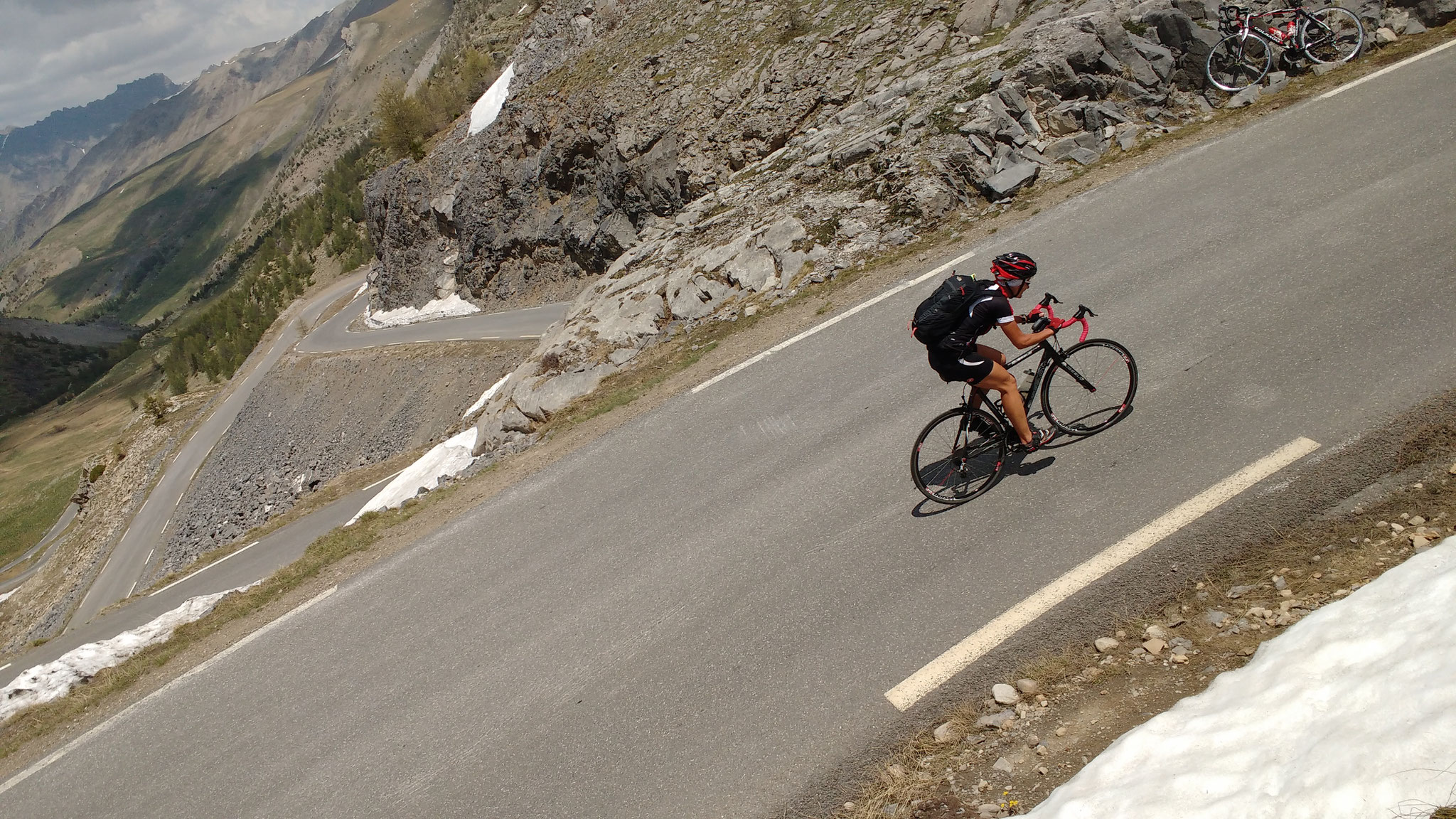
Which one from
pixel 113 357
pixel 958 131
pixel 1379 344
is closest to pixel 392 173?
pixel 958 131

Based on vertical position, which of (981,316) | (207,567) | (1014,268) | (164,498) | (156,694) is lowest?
(207,567)

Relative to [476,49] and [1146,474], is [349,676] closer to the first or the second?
[1146,474]

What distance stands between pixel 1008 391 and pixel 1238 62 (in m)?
12.1

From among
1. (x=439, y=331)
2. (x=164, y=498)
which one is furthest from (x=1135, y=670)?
(x=164, y=498)

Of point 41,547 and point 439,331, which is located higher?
point 41,547

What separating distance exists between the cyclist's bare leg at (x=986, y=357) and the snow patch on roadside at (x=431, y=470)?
461 inches

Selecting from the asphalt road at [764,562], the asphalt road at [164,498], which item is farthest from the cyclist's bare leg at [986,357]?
the asphalt road at [164,498]

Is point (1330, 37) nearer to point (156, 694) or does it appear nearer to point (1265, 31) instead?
point (1265, 31)

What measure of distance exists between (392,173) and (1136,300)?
188 ft

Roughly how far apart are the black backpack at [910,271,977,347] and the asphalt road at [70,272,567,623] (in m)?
29.3

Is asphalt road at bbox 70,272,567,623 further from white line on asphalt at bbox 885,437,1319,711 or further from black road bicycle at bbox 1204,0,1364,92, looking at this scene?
white line on asphalt at bbox 885,437,1319,711

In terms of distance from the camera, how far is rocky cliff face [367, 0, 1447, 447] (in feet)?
50.2

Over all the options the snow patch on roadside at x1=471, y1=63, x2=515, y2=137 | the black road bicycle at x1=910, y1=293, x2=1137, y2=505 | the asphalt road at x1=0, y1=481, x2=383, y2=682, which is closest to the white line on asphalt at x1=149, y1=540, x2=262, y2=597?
the asphalt road at x1=0, y1=481, x2=383, y2=682

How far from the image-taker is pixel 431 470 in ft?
56.4
